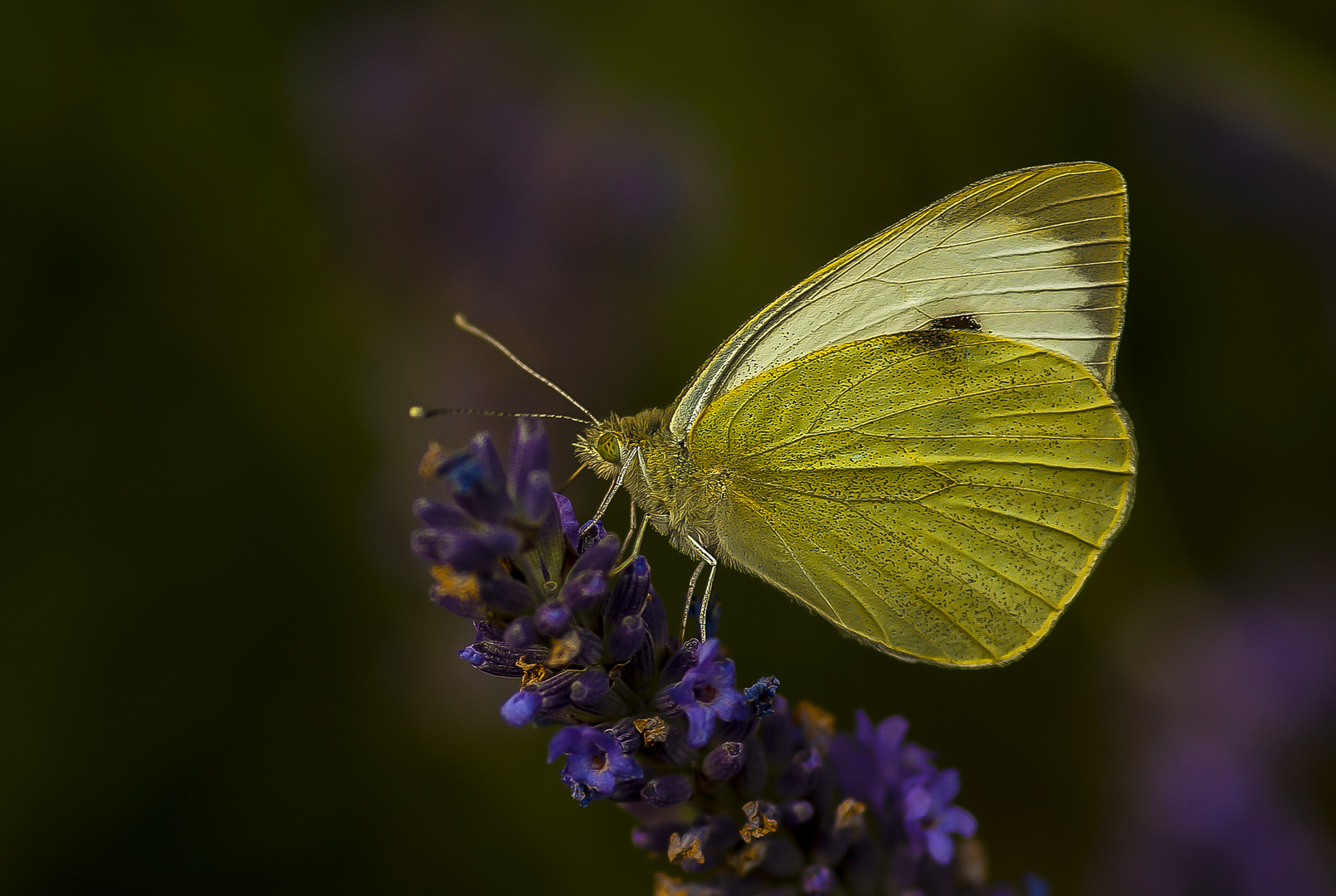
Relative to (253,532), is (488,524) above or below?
above

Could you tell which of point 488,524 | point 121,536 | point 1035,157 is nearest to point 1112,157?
point 1035,157

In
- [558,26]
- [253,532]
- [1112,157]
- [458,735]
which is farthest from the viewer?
[558,26]

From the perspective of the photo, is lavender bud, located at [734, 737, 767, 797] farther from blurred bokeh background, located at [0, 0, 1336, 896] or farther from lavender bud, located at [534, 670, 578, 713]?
blurred bokeh background, located at [0, 0, 1336, 896]

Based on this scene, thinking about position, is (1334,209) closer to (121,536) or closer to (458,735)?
(458,735)

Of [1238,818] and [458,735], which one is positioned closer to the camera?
[1238,818]

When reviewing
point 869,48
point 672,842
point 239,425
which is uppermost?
point 869,48

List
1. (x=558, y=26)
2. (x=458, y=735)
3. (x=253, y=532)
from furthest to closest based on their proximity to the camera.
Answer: (x=558, y=26)
(x=253, y=532)
(x=458, y=735)

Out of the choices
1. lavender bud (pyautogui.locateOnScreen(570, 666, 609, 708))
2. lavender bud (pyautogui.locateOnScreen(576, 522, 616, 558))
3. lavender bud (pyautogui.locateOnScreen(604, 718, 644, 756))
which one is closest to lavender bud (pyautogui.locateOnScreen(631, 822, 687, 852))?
lavender bud (pyautogui.locateOnScreen(604, 718, 644, 756))
